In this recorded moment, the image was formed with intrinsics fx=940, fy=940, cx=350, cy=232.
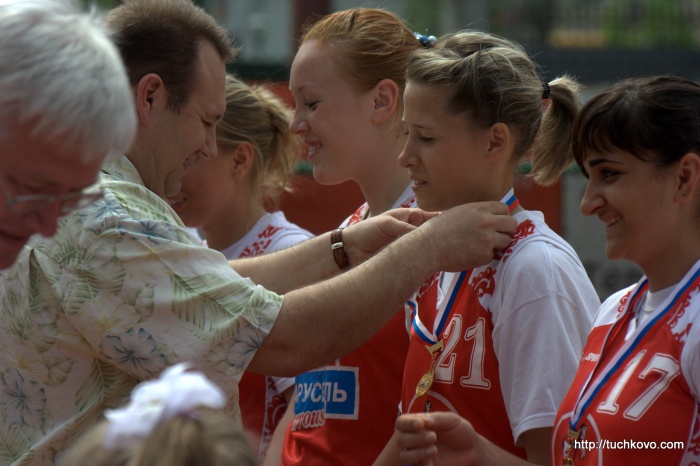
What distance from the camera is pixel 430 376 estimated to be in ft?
8.41

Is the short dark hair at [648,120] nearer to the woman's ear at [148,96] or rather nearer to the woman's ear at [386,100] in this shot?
the woman's ear at [386,100]

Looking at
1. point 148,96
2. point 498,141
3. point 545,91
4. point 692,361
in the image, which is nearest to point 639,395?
point 692,361

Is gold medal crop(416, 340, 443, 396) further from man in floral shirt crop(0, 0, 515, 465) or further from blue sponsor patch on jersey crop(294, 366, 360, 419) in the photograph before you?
blue sponsor patch on jersey crop(294, 366, 360, 419)

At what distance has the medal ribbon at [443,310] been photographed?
2639mm

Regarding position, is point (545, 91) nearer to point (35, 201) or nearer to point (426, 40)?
point (426, 40)

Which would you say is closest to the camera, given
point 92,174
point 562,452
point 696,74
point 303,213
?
point 92,174

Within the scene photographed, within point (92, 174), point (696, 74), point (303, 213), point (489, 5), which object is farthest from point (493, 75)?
point (489, 5)

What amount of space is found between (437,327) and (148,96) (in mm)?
1046

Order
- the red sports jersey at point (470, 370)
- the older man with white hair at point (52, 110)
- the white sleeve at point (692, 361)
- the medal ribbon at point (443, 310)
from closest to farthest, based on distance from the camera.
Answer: the older man with white hair at point (52, 110) → the white sleeve at point (692, 361) → the red sports jersey at point (470, 370) → the medal ribbon at point (443, 310)

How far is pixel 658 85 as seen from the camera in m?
2.40

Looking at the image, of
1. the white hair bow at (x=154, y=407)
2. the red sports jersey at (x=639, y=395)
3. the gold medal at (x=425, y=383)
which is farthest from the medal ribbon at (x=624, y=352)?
the white hair bow at (x=154, y=407)

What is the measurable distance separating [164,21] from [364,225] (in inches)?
34.4

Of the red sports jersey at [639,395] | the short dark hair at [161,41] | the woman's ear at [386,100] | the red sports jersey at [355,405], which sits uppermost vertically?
the short dark hair at [161,41]

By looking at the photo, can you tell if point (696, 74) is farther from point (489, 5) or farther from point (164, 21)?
point (164, 21)
